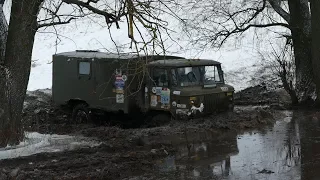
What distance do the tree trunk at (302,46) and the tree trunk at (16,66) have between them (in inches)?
407

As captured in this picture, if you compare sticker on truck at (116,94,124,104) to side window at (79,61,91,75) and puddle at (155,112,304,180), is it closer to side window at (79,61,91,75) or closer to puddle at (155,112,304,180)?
side window at (79,61,91,75)

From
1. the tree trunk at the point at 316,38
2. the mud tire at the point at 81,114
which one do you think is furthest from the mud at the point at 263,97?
the mud tire at the point at 81,114

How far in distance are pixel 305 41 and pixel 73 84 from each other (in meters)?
8.58

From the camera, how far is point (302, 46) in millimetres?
17812

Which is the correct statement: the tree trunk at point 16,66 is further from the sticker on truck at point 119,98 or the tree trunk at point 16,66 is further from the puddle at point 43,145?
the sticker on truck at point 119,98

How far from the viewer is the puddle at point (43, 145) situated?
404 inches

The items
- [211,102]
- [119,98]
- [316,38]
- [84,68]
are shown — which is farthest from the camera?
[84,68]

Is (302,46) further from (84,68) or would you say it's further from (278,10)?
(84,68)

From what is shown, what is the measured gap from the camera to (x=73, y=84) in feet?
54.5

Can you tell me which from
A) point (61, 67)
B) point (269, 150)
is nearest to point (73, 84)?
point (61, 67)

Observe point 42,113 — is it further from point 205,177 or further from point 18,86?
point 205,177

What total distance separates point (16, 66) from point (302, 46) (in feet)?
36.0

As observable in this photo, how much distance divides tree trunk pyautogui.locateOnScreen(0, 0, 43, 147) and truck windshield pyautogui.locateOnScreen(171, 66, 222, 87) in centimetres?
448

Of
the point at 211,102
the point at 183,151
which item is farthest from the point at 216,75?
the point at 183,151
